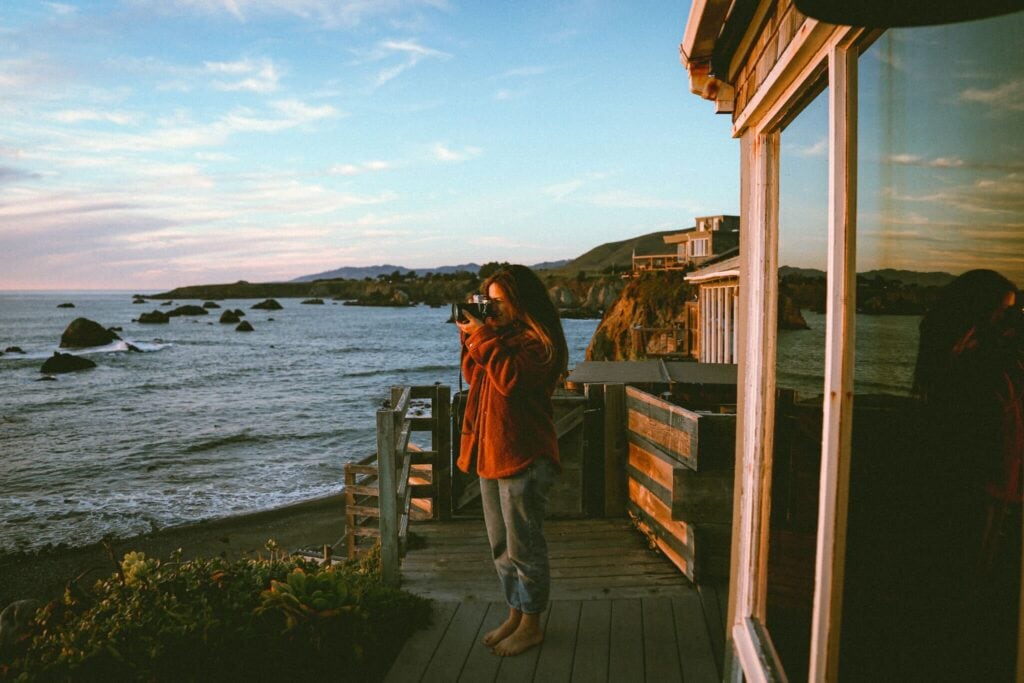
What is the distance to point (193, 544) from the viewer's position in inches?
467

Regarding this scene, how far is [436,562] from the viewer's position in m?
5.00

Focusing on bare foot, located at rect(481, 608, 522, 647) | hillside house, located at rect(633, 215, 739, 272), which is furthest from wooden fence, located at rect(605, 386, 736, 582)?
hillside house, located at rect(633, 215, 739, 272)

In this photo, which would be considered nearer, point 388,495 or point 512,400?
point 512,400

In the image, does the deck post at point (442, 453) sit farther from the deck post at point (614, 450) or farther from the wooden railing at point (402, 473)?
the deck post at point (614, 450)

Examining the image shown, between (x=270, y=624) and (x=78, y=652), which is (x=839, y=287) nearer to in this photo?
(x=270, y=624)

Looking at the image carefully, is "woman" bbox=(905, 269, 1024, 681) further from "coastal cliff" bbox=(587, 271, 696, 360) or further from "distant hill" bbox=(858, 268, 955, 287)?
"coastal cliff" bbox=(587, 271, 696, 360)

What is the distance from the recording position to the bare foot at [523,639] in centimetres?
362

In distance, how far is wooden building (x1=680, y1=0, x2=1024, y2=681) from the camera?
139cm

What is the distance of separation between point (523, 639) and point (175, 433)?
22.6 meters

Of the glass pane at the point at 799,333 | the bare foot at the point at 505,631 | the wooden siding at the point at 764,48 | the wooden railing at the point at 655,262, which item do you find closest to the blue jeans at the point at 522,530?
the bare foot at the point at 505,631

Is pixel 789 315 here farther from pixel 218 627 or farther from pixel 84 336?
pixel 84 336

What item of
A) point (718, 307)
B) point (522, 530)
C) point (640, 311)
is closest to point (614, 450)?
point (522, 530)

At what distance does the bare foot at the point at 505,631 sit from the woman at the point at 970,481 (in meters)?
1.92

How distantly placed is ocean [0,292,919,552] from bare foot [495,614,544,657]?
1894 millimetres
